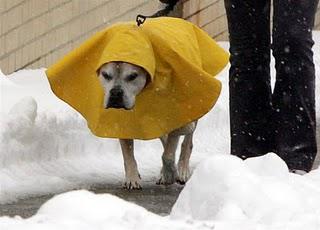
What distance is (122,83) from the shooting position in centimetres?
655

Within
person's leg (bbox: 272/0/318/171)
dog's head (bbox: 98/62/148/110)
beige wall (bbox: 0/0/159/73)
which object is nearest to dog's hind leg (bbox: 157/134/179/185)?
dog's head (bbox: 98/62/148/110)

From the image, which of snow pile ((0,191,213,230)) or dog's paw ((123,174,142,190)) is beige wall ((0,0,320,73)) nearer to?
dog's paw ((123,174,142,190))

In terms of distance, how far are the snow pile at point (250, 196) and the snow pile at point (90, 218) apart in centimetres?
21

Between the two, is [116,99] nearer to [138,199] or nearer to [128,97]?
[128,97]

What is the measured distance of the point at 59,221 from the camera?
3389 millimetres

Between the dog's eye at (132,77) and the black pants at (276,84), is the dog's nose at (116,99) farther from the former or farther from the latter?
the black pants at (276,84)

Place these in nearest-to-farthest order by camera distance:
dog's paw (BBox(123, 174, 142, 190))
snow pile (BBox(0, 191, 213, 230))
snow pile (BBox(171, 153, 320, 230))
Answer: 1. snow pile (BBox(0, 191, 213, 230))
2. snow pile (BBox(171, 153, 320, 230))
3. dog's paw (BBox(123, 174, 142, 190))

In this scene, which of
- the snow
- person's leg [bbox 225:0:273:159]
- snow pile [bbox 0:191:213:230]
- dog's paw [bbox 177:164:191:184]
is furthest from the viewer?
dog's paw [bbox 177:164:191:184]

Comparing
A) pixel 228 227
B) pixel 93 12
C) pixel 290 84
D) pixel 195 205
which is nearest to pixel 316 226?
pixel 228 227

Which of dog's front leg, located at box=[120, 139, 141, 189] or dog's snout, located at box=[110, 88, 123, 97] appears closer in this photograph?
dog's front leg, located at box=[120, 139, 141, 189]

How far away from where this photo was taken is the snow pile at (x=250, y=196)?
145 inches

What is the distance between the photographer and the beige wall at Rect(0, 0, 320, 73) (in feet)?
32.8

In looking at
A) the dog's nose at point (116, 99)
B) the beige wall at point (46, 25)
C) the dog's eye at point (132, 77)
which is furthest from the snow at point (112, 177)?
the dog's eye at point (132, 77)

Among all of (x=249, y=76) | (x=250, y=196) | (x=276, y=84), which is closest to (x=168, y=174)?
(x=249, y=76)
